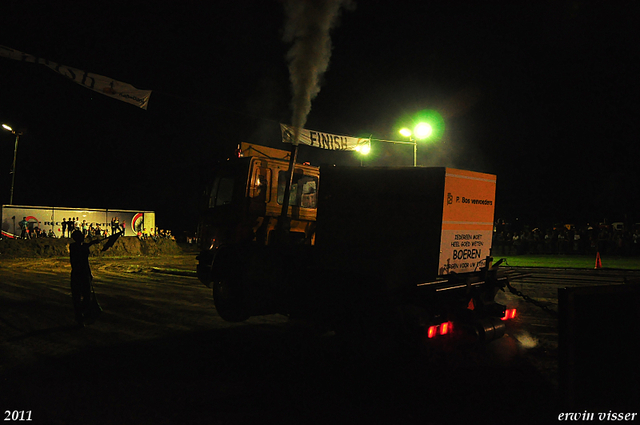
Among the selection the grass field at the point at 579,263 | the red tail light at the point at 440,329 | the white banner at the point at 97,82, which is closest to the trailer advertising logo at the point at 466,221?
the red tail light at the point at 440,329

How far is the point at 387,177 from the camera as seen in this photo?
5.88 metres

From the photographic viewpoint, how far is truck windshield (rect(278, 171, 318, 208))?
8586 mm

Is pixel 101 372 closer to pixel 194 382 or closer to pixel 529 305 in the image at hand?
pixel 194 382

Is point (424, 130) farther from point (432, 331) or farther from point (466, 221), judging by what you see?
point (432, 331)

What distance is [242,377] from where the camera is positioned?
16.5 ft

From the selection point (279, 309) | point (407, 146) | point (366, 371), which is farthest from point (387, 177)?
point (407, 146)

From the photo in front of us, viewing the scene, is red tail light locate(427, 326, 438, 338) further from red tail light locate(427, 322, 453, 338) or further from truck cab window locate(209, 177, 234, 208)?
truck cab window locate(209, 177, 234, 208)

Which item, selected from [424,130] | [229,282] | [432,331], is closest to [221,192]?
[229,282]

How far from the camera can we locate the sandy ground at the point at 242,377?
409 centimetres

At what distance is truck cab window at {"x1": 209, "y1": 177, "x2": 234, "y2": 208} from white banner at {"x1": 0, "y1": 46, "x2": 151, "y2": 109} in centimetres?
526

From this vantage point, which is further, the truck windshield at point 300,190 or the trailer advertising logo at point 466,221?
the truck windshield at point 300,190

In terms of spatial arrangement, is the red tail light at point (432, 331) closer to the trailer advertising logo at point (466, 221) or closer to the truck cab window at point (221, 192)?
the trailer advertising logo at point (466, 221)

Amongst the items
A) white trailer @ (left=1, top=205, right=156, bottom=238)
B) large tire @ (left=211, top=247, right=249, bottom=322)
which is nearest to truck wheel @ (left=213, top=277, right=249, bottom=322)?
large tire @ (left=211, top=247, right=249, bottom=322)

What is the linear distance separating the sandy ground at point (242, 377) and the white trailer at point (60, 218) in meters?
24.1
